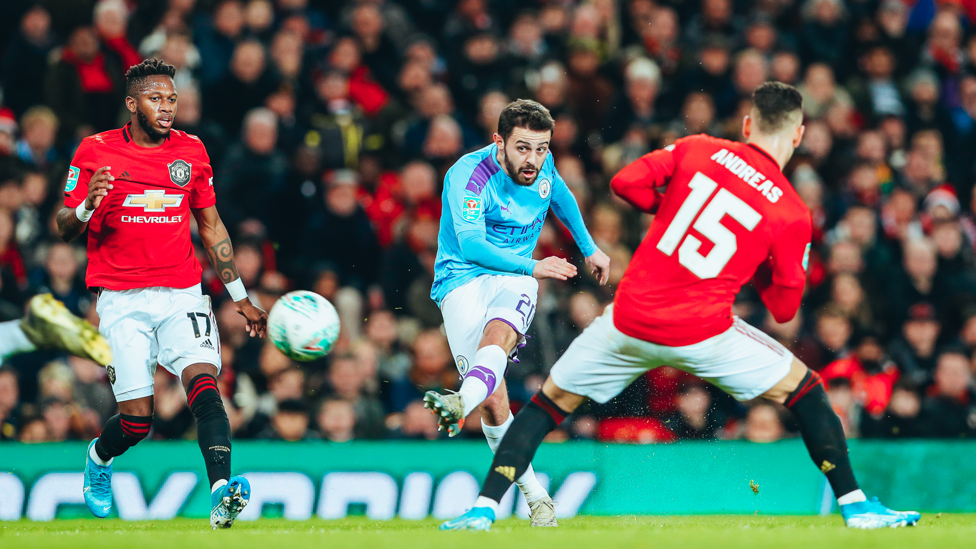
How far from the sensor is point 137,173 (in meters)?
6.38

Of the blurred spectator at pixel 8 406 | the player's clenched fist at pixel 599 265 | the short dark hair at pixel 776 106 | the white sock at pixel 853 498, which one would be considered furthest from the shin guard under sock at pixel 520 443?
the blurred spectator at pixel 8 406

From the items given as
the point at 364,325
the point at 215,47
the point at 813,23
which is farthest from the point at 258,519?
the point at 813,23

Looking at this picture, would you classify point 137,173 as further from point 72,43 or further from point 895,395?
point 895,395

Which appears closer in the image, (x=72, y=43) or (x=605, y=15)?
(x=72, y=43)

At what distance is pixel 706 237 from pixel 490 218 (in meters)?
1.68

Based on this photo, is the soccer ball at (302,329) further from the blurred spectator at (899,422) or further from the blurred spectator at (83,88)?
the blurred spectator at (899,422)

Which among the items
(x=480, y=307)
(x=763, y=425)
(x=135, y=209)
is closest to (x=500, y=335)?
(x=480, y=307)

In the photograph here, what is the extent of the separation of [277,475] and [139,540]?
3.18 m

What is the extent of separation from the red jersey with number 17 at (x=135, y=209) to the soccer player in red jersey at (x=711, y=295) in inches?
96.2

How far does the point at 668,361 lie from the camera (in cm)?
559

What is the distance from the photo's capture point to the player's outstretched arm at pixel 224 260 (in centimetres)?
671

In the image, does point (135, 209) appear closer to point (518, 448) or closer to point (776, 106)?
point (518, 448)

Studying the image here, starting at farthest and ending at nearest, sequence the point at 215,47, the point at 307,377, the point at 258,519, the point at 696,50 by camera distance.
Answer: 1. the point at 696,50
2. the point at 215,47
3. the point at 307,377
4. the point at 258,519

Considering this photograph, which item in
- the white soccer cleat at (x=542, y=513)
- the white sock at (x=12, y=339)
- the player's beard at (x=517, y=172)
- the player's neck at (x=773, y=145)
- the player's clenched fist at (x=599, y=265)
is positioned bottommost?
the white soccer cleat at (x=542, y=513)
